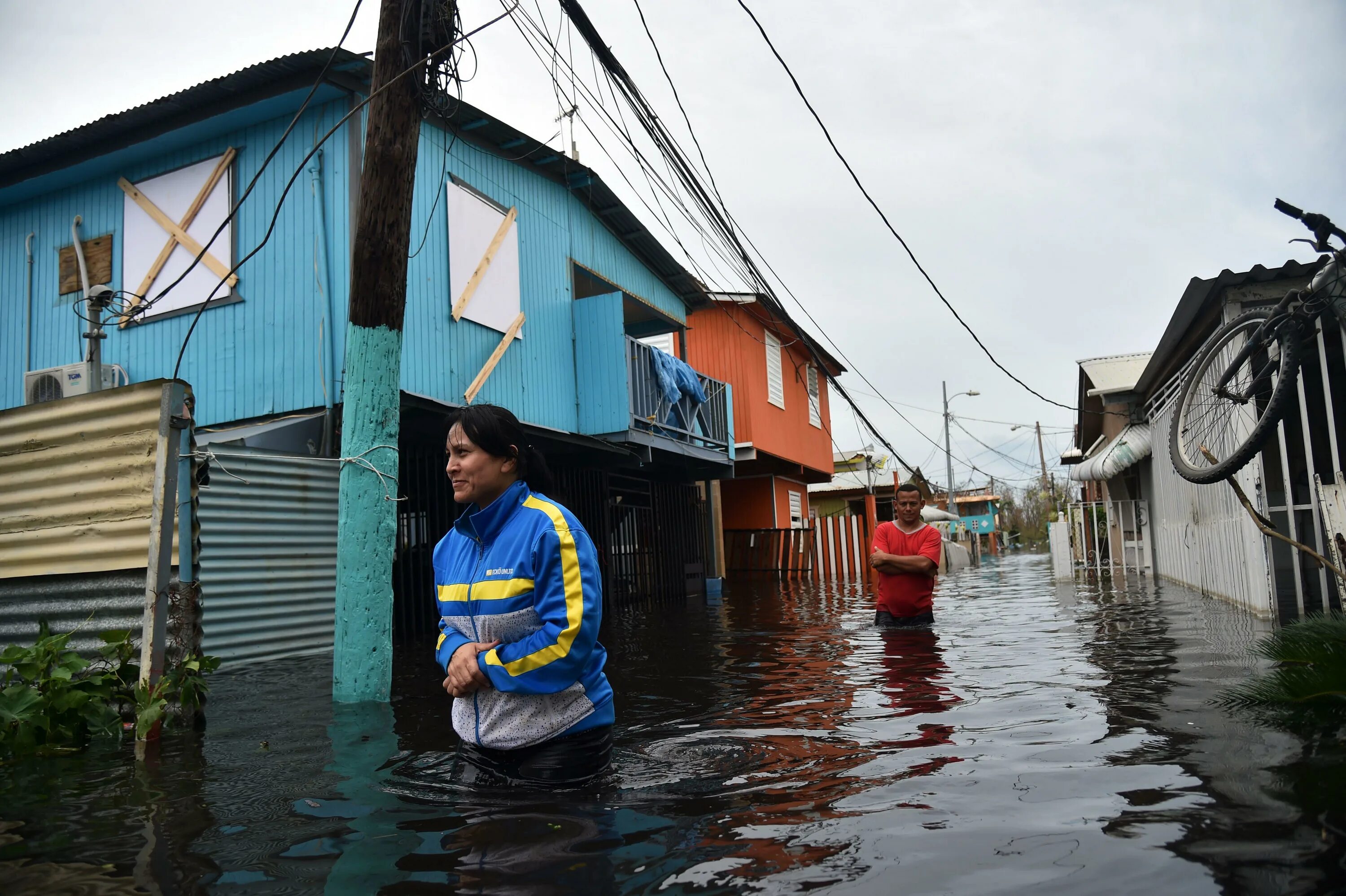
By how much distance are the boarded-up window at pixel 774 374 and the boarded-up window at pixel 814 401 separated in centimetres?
251

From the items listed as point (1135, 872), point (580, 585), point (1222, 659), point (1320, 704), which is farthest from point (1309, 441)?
point (580, 585)

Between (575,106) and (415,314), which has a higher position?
(575,106)

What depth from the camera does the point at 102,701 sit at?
5.42m

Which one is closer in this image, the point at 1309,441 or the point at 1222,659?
the point at 1222,659

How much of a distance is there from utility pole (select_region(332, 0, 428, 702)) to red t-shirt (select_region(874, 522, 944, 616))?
4101mm

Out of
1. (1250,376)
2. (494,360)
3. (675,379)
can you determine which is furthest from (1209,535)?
(494,360)

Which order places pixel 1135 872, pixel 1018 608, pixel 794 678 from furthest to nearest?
pixel 1018 608 → pixel 794 678 → pixel 1135 872

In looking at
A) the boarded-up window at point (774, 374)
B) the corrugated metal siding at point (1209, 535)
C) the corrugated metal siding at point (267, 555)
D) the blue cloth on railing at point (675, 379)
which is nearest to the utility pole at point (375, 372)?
the corrugated metal siding at point (267, 555)

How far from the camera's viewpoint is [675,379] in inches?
660

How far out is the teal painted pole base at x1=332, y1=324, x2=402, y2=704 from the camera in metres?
6.16

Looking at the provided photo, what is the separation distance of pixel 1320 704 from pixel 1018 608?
9.24m

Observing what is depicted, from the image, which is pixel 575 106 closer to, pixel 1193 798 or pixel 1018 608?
pixel 1193 798

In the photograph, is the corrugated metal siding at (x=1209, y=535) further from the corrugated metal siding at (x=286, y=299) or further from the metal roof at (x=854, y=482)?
the metal roof at (x=854, y=482)

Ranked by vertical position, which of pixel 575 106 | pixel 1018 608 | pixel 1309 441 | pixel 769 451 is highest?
pixel 575 106
